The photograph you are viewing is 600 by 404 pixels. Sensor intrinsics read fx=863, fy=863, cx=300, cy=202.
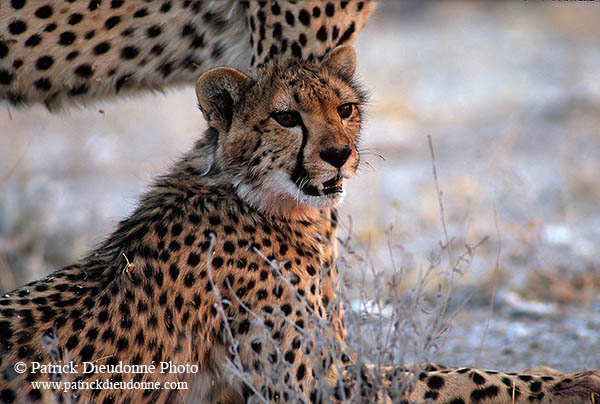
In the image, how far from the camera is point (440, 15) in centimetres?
1392

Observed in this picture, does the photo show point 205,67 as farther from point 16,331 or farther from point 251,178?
point 16,331

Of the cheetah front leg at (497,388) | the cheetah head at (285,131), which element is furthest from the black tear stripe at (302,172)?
the cheetah front leg at (497,388)

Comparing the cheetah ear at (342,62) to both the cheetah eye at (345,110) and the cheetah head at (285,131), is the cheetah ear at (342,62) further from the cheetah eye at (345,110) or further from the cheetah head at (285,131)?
the cheetah eye at (345,110)

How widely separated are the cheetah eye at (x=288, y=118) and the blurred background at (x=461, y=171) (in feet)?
1.16

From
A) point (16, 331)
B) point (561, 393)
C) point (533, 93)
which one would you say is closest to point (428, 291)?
point (561, 393)

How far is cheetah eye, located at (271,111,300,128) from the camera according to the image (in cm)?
278

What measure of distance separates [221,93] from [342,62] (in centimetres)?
49

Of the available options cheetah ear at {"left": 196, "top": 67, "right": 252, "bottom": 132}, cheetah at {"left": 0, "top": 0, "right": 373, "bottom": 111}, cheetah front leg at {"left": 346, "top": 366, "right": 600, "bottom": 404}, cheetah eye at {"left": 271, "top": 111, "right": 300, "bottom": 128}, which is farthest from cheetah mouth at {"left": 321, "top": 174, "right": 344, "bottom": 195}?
cheetah at {"left": 0, "top": 0, "right": 373, "bottom": 111}

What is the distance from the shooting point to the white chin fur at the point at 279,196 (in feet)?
9.02

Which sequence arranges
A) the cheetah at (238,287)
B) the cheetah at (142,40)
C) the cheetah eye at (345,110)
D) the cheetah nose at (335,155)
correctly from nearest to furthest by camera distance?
1. the cheetah at (238,287)
2. the cheetah nose at (335,155)
3. the cheetah eye at (345,110)
4. the cheetah at (142,40)

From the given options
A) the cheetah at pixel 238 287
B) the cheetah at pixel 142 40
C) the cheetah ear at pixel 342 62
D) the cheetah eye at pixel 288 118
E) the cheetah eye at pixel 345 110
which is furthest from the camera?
the cheetah at pixel 142 40

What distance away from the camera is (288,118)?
2.79 m

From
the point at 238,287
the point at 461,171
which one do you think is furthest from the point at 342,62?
the point at 461,171

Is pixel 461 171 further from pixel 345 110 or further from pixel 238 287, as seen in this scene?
pixel 238 287
